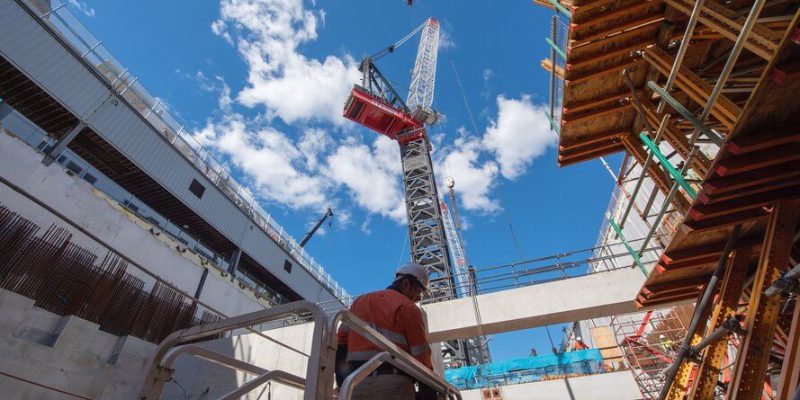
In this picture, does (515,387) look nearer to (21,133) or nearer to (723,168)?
(723,168)

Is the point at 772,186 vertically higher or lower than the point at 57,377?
higher

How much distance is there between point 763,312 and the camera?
353 centimetres

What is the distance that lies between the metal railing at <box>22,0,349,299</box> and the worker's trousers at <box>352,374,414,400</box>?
8.86m

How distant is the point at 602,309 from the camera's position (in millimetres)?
8242

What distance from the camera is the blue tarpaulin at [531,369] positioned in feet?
42.6

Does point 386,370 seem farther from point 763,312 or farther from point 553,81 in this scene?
point 553,81

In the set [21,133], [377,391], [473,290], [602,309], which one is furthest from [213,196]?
[377,391]

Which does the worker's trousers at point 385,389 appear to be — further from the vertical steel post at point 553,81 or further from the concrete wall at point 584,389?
the concrete wall at point 584,389

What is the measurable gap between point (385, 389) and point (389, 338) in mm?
419

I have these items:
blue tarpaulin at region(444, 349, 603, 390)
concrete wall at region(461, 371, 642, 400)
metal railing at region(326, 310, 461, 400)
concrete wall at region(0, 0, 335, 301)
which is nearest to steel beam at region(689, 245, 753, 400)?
metal railing at region(326, 310, 461, 400)

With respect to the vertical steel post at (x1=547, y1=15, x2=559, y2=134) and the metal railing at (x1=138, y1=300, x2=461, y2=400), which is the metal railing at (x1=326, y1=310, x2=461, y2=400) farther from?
the vertical steel post at (x1=547, y1=15, x2=559, y2=134)

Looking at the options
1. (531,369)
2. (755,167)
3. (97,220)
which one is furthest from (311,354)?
(97,220)

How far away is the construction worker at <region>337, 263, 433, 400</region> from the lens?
8.35 ft

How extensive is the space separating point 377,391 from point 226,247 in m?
20.4
